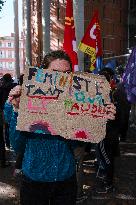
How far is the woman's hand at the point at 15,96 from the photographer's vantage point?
10.6 feet

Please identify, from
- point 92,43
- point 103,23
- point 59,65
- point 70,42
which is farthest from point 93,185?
point 103,23

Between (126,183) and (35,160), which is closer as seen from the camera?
(35,160)

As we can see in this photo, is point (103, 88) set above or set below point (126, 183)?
above

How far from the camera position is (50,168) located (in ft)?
10.3

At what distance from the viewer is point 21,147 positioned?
3348 millimetres

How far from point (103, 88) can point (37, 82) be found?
0.48 meters

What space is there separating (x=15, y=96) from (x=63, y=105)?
0.36 metres

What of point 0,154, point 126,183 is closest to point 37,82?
point 126,183

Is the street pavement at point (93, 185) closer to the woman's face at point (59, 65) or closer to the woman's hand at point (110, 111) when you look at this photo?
the woman's hand at point (110, 111)

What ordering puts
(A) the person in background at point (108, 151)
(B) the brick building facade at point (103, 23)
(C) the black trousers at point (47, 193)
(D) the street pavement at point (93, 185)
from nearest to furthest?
(C) the black trousers at point (47, 193) → (D) the street pavement at point (93, 185) → (A) the person in background at point (108, 151) → (B) the brick building facade at point (103, 23)

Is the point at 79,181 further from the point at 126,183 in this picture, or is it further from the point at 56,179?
the point at 56,179

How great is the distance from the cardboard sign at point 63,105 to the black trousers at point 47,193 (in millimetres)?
347

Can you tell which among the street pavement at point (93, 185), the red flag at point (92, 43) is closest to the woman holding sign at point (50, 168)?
the street pavement at point (93, 185)

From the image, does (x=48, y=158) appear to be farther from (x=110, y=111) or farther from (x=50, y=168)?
(x=110, y=111)
